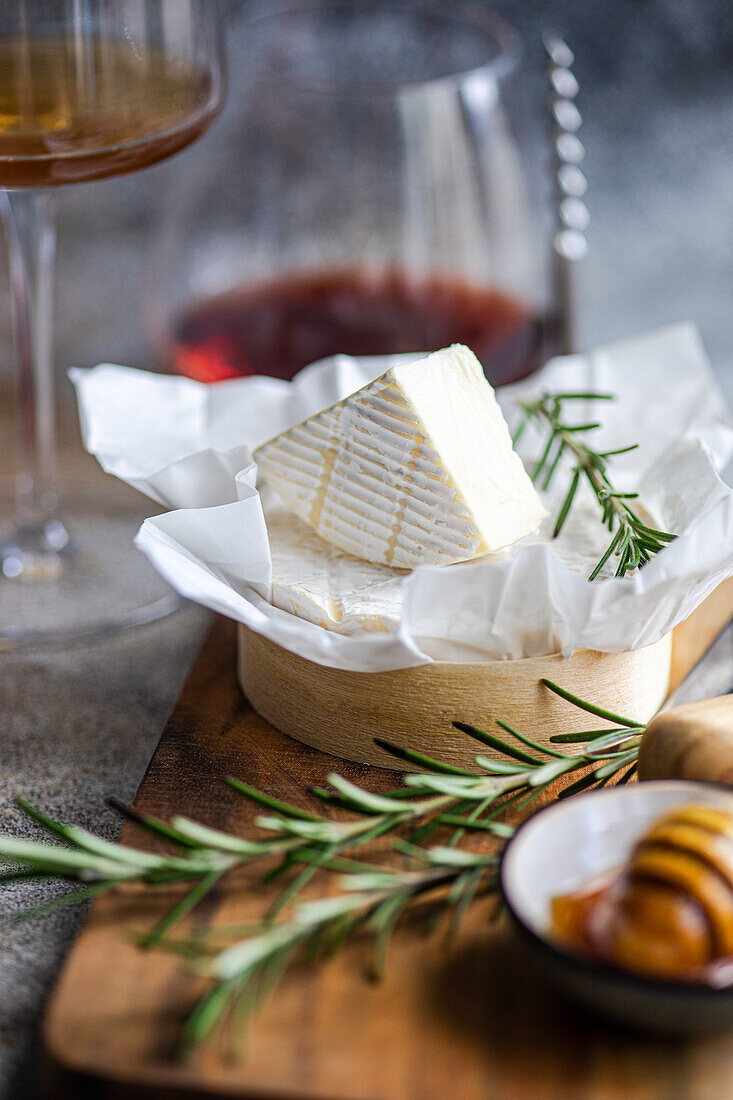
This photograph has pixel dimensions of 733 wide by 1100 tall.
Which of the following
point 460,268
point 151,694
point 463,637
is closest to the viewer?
point 463,637

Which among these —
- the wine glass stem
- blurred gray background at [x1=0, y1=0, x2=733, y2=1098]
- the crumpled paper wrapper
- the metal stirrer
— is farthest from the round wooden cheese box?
the metal stirrer

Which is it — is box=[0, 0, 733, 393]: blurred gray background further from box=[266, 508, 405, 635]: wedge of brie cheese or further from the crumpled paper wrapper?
box=[266, 508, 405, 635]: wedge of brie cheese

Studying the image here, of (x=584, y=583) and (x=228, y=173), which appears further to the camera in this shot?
(x=228, y=173)

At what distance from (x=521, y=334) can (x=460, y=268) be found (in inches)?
2.4

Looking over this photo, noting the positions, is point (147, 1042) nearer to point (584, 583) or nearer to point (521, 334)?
point (584, 583)

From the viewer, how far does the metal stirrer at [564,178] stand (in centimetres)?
77

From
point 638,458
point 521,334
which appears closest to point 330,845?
point 638,458

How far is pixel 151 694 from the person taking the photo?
23.1 inches

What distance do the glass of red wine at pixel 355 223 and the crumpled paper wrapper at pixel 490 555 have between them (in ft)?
0.30

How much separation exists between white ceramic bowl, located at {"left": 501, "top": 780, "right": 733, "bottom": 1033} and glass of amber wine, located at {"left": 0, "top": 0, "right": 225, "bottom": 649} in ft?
1.12

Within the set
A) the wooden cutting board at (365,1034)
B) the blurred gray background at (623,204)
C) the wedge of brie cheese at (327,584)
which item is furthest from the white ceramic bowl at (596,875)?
the blurred gray background at (623,204)

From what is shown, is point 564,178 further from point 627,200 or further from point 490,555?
point 490,555

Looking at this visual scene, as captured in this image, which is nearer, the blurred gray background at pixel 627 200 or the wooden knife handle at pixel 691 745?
the wooden knife handle at pixel 691 745

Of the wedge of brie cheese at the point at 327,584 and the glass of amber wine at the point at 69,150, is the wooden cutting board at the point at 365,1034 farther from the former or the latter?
the glass of amber wine at the point at 69,150
